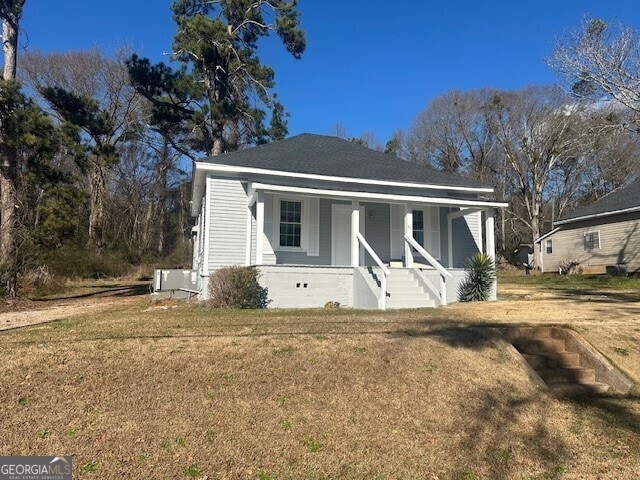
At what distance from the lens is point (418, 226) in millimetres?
14922

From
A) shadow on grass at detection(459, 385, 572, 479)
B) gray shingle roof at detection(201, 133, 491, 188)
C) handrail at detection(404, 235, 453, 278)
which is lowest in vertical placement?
shadow on grass at detection(459, 385, 572, 479)

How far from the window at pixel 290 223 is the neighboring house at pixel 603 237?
712 inches

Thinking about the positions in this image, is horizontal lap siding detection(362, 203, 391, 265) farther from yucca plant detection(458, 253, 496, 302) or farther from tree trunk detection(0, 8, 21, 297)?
tree trunk detection(0, 8, 21, 297)

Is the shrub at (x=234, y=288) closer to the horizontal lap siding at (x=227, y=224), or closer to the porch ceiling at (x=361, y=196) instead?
the horizontal lap siding at (x=227, y=224)

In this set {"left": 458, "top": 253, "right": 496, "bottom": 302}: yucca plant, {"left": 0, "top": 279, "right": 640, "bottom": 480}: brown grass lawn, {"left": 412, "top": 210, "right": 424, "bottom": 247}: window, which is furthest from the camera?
{"left": 412, "top": 210, "right": 424, "bottom": 247}: window

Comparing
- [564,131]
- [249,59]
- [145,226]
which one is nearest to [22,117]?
[249,59]

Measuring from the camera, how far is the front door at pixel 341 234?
13781 mm

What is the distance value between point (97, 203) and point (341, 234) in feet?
69.9

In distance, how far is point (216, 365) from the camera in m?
5.32

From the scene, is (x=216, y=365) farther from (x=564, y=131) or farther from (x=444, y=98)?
(x=444, y=98)

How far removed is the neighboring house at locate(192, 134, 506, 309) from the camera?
11.4 meters

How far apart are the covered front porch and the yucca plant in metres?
0.29

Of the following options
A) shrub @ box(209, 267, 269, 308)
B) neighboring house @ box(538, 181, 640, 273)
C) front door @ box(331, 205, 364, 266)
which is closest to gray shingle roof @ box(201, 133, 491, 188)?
front door @ box(331, 205, 364, 266)

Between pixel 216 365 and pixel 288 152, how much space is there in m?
10.5
